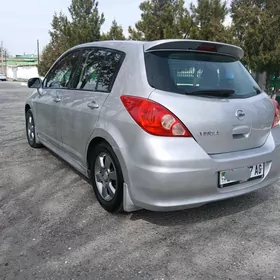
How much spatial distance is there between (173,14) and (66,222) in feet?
47.4

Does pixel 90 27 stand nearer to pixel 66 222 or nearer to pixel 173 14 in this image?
pixel 173 14

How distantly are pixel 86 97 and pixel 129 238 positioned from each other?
148 cm

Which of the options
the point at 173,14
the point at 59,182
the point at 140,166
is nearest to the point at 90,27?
the point at 173,14

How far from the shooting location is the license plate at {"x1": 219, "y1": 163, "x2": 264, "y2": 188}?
107 inches

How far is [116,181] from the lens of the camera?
294 centimetres

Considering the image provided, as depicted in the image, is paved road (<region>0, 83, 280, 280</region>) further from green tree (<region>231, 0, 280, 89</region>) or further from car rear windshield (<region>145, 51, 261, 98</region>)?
green tree (<region>231, 0, 280, 89</region>)

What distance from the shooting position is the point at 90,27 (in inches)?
854

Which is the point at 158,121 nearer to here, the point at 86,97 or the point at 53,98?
the point at 86,97

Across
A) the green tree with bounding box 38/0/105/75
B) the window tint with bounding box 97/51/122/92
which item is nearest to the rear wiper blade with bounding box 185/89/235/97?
the window tint with bounding box 97/51/122/92

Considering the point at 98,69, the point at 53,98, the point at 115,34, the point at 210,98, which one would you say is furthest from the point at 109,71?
the point at 115,34

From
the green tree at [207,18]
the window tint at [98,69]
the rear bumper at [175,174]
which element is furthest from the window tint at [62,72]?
the green tree at [207,18]

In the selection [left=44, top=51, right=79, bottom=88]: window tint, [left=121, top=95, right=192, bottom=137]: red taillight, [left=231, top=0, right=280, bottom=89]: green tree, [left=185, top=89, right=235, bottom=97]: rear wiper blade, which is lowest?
[left=121, top=95, right=192, bottom=137]: red taillight

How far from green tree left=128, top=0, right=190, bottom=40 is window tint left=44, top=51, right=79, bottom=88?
36.3 feet

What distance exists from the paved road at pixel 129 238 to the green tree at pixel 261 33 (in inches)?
299
